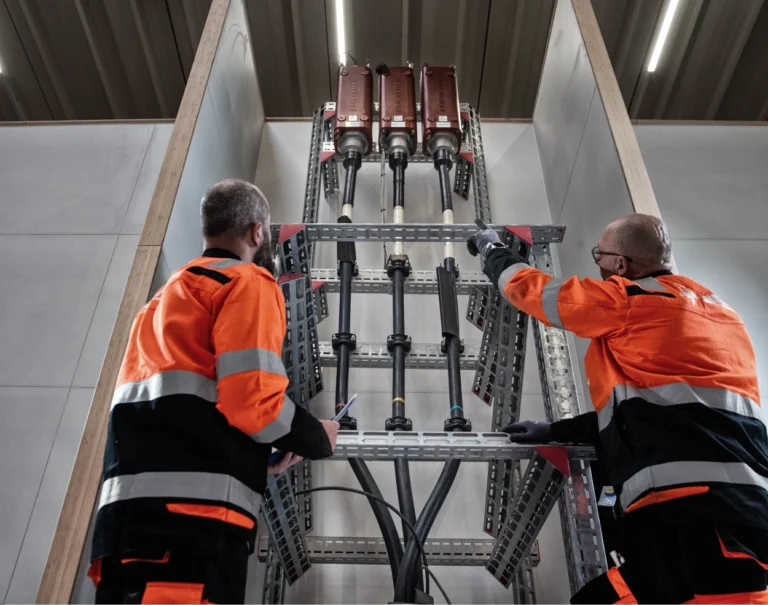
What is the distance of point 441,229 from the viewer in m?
2.00

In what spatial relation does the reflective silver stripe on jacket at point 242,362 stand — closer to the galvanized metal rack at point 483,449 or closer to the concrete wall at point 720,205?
the galvanized metal rack at point 483,449

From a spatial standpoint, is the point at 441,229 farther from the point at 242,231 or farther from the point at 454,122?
the point at 454,122

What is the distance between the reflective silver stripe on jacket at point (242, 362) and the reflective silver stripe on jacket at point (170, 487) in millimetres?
200

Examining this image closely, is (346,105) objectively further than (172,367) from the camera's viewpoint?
Yes

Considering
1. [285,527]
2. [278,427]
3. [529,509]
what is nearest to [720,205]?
[529,509]

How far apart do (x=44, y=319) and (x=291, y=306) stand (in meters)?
1.30

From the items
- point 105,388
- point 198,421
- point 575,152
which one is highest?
point 575,152

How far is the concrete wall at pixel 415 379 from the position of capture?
2.22m

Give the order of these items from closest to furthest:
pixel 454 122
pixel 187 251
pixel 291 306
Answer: pixel 291 306 < pixel 187 251 < pixel 454 122

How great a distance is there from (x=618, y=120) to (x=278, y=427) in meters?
1.98

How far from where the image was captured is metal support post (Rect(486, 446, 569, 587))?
5.37ft

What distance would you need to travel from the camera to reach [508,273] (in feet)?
5.55

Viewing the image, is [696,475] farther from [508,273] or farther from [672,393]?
[508,273]

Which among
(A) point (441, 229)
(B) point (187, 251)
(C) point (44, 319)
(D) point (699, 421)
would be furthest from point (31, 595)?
(D) point (699, 421)
